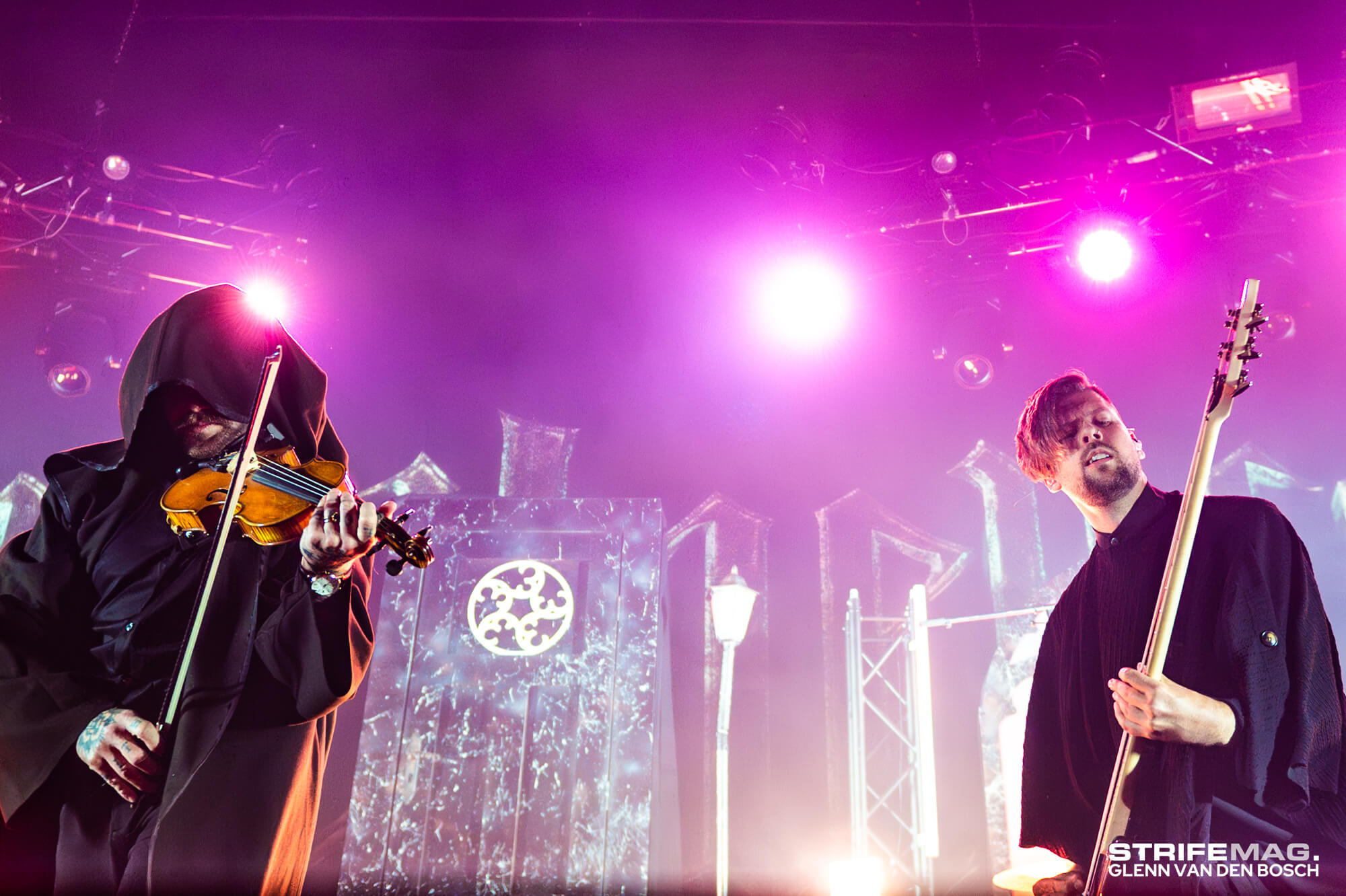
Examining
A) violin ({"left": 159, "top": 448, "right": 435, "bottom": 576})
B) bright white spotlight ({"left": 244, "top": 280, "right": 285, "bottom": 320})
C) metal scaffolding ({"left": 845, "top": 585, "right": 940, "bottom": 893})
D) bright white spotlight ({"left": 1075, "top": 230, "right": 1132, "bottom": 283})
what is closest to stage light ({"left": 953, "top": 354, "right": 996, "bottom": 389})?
bright white spotlight ({"left": 1075, "top": 230, "right": 1132, "bottom": 283})

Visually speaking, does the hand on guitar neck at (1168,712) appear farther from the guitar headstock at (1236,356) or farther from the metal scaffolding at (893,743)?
the metal scaffolding at (893,743)

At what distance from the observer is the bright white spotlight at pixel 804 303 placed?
7.25 meters

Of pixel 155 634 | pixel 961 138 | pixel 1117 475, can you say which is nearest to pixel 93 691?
pixel 155 634

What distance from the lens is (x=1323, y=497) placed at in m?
6.44

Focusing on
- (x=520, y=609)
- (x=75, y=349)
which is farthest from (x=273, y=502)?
(x=75, y=349)

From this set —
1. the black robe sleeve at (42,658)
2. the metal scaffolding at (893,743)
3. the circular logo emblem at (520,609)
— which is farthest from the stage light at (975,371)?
the black robe sleeve at (42,658)

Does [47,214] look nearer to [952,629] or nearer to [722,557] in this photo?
[722,557]

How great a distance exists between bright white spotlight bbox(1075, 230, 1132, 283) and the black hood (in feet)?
17.7

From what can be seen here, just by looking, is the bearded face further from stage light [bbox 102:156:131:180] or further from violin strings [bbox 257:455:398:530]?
stage light [bbox 102:156:131:180]

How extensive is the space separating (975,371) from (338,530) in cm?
572

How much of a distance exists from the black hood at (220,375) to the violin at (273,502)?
209 mm

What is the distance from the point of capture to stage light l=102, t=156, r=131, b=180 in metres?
6.33

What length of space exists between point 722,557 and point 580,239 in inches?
112

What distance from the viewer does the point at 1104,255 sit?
6.55 m
